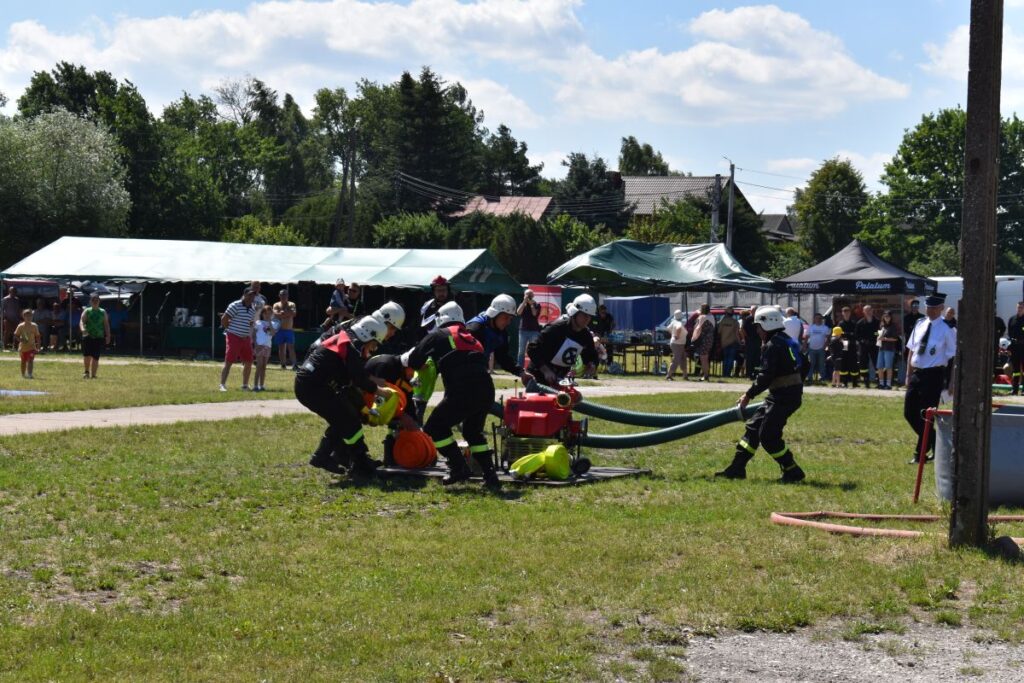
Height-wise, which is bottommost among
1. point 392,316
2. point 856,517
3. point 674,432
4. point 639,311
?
point 856,517

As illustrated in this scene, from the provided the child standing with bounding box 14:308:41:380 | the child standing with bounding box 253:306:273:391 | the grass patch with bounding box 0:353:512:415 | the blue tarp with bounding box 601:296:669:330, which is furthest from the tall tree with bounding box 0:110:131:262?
the child standing with bounding box 253:306:273:391

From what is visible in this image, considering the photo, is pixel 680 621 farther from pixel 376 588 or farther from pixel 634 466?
pixel 634 466

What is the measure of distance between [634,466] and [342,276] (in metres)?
21.9

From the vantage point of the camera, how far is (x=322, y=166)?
11750 centimetres

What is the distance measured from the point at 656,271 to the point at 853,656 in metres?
27.6

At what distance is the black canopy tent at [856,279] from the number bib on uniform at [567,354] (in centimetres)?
1827

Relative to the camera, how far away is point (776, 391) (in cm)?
1216

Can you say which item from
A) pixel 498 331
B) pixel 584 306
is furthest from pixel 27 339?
pixel 584 306

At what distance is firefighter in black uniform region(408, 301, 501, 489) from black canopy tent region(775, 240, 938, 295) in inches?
791

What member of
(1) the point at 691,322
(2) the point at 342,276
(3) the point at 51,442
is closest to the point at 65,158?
(2) the point at 342,276

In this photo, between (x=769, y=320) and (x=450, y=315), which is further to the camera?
(x=769, y=320)

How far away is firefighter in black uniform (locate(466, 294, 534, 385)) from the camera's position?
40.6ft

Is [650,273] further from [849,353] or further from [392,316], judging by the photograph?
[392,316]

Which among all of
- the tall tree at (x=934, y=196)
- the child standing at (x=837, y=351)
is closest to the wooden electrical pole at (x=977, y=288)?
the child standing at (x=837, y=351)
